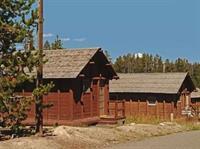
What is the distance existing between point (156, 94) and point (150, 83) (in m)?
1.78

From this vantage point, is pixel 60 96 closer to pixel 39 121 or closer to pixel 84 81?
pixel 84 81

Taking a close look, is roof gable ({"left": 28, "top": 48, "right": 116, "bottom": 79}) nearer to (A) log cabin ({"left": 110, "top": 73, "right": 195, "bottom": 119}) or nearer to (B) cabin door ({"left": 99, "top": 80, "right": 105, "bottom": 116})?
(B) cabin door ({"left": 99, "top": 80, "right": 105, "bottom": 116})

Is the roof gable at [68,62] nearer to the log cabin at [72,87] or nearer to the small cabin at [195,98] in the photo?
the log cabin at [72,87]

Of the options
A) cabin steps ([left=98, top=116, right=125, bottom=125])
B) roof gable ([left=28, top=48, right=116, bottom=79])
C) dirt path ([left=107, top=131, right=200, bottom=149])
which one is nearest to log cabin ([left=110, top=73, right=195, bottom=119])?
cabin steps ([left=98, top=116, right=125, bottom=125])

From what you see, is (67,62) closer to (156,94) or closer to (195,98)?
(156,94)

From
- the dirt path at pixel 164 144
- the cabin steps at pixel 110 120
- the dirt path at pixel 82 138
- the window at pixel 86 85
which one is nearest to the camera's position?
the dirt path at pixel 82 138

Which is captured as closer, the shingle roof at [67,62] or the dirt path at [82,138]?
the dirt path at [82,138]

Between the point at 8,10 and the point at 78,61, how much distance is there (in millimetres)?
9362

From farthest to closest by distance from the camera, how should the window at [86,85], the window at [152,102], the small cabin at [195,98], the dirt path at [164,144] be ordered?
the small cabin at [195,98] → the window at [152,102] → the window at [86,85] → the dirt path at [164,144]

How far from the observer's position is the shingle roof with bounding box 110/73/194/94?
144ft

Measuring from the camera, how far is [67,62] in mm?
28719

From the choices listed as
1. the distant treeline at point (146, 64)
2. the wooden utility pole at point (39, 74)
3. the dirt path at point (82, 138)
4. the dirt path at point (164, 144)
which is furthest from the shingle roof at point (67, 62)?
the distant treeline at point (146, 64)

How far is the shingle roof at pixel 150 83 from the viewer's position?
4384 centimetres

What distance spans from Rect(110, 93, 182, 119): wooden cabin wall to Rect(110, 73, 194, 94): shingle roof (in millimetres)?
682
